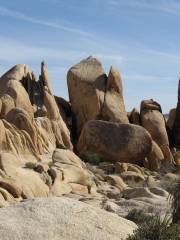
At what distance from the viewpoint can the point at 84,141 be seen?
41.5 m

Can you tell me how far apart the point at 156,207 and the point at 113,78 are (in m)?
27.2

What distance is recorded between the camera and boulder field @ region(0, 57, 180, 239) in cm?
2464

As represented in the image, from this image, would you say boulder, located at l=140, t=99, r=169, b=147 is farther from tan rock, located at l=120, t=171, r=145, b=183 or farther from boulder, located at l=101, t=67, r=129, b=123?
tan rock, located at l=120, t=171, r=145, b=183

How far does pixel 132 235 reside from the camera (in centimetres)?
953

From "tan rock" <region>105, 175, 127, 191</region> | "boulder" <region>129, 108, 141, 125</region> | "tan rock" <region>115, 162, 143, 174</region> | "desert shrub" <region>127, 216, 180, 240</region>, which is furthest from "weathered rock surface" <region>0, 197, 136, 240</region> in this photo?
"boulder" <region>129, 108, 141, 125</region>

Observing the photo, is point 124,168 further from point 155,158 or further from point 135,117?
point 135,117

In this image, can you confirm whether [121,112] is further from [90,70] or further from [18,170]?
[18,170]

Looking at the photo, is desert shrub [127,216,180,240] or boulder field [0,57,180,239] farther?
boulder field [0,57,180,239]

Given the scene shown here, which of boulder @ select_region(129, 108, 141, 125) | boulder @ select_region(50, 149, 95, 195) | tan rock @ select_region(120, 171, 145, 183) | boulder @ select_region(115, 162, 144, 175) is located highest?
boulder @ select_region(50, 149, 95, 195)

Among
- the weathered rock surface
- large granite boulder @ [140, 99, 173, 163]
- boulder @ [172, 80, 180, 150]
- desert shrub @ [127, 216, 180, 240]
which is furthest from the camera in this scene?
boulder @ [172, 80, 180, 150]

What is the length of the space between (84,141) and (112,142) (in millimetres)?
1913

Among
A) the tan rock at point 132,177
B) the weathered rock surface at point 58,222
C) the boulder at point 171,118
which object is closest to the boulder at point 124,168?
the tan rock at point 132,177

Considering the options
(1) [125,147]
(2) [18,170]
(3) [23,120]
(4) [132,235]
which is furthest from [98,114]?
(4) [132,235]

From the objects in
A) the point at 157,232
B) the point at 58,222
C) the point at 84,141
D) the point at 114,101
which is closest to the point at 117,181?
the point at 84,141
